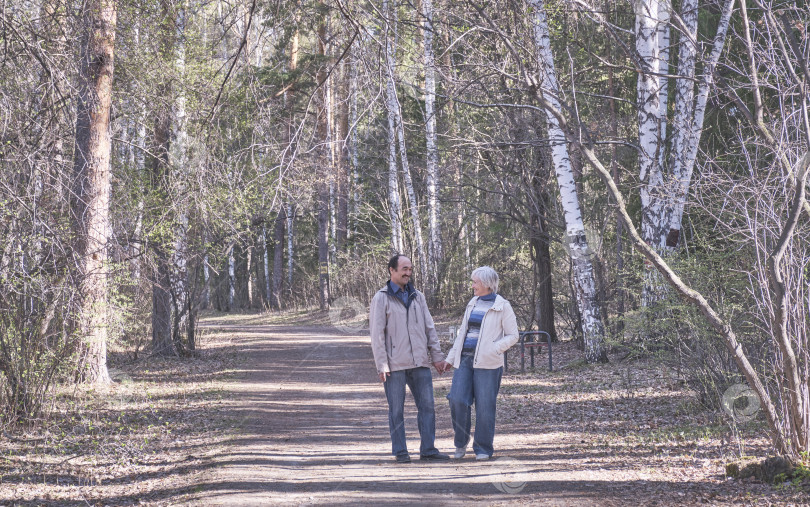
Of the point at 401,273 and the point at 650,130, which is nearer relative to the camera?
the point at 401,273

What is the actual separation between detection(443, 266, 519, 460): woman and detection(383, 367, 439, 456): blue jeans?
0.25m

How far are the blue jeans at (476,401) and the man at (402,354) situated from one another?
0.24 meters

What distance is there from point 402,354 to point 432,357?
299 millimetres

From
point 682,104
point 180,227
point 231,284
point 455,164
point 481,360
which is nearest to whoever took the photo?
point 481,360

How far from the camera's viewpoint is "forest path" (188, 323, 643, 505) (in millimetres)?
6449

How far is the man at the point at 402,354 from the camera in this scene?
26.0 ft

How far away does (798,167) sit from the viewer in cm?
602

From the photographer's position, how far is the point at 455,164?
75.4ft

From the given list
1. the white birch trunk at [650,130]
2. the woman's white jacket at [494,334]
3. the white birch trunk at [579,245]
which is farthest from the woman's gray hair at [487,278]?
the white birch trunk at [579,245]

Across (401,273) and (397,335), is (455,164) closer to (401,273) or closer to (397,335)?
(401,273)

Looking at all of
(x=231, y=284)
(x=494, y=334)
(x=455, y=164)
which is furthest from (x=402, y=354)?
(x=231, y=284)

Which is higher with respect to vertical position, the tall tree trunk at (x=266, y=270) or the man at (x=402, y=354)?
the tall tree trunk at (x=266, y=270)

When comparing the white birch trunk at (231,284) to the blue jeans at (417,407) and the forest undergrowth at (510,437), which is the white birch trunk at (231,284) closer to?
the forest undergrowth at (510,437)

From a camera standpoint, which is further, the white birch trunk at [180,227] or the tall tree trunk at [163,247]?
the white birch trunk at [180,227]
